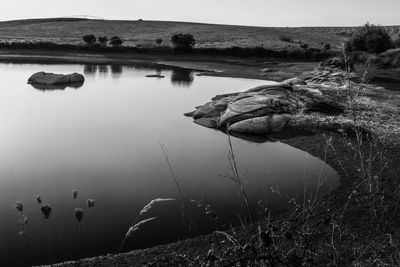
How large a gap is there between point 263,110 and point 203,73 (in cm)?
2872

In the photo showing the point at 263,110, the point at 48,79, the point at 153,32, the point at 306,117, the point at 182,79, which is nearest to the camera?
the point at 306,117

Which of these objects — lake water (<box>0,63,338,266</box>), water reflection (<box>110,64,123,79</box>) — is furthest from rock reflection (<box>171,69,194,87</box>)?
lake water (<box>0,63,338,266</box>)

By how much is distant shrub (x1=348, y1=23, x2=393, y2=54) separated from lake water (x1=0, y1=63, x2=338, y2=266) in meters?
34.6

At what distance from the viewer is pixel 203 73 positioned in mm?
51188

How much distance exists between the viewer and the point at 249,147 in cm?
1912

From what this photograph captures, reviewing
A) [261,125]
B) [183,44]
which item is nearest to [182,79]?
[261,125]

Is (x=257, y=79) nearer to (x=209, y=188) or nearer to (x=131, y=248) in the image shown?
(x=209, y=188)

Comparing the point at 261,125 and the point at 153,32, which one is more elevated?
the point at 153,32

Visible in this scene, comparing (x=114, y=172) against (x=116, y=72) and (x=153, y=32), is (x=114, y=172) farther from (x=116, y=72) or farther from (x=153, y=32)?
(x=153, y=32)

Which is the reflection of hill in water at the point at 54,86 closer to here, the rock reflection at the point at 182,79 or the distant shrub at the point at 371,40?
the rock reflection at the point at 182,79

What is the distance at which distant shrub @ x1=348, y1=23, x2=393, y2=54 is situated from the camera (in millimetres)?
53438

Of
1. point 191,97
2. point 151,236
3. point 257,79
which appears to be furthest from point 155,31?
point 151,236

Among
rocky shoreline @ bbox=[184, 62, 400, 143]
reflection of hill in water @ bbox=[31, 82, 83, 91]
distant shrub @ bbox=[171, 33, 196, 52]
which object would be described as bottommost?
reflection of hill in water @ bbox=[31, 82, 83, 91]

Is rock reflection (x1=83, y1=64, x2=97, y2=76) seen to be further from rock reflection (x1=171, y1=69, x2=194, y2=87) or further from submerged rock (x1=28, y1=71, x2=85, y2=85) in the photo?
rock reflection (x1=171, y1=69, x2=194, y2=87)
